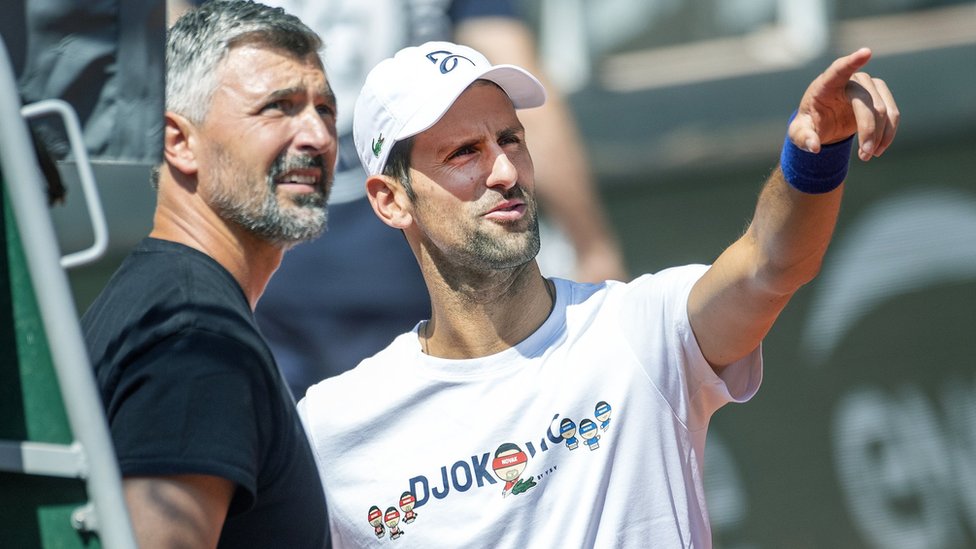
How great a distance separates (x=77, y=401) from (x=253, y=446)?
60 cm

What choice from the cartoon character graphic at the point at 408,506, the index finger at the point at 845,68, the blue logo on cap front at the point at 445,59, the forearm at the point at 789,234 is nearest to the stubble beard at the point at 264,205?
the blue logo on cap front at the point at 445,59

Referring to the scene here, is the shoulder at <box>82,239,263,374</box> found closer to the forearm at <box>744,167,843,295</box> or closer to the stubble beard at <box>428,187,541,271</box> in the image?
the stubble beard at <box>428,187,541,271</box>

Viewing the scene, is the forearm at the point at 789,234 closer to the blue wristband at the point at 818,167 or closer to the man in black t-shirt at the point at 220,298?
the blue wristband at the point at 818,167

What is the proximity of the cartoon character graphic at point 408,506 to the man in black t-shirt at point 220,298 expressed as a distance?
0.14 m

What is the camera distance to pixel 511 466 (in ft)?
7.82

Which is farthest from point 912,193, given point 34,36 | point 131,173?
point 34,36

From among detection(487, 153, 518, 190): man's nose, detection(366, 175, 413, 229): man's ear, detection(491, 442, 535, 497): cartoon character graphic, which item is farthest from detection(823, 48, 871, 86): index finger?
detection(366, 175, 413, 229): man's ear

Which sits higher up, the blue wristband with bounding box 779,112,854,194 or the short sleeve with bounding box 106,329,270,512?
the blue wristband with bounding box 779,112,854,194

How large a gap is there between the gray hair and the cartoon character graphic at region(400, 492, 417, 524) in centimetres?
79

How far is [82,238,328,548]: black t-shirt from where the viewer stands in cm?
206

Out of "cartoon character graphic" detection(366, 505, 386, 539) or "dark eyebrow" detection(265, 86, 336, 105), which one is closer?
"cartoon character graphic" detection(366, 505, 386, 539)

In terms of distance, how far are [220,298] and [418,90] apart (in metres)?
0.57

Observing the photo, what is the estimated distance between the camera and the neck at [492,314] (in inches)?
101

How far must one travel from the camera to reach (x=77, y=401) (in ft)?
5.13
